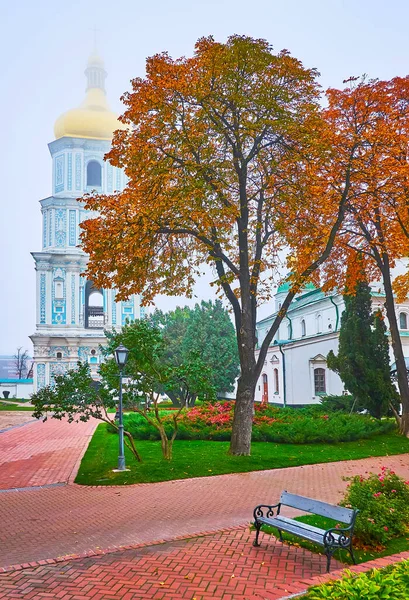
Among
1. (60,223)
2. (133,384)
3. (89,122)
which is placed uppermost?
(89,122)

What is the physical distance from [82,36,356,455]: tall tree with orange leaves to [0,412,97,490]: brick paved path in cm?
482

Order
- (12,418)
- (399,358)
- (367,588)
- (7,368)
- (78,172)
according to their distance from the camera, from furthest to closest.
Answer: (7,368) → (78,172) → (12,418) → (399,358) → (367,588)

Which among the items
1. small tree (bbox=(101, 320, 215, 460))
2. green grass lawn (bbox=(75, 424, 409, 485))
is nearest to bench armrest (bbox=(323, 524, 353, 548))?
green grass lawn (bbox=(75, 424, 409, 485))

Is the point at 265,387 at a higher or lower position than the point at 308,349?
lower

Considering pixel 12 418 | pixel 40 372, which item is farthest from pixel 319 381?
pixel 40 372

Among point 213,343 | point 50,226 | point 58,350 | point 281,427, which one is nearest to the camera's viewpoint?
point 281,427

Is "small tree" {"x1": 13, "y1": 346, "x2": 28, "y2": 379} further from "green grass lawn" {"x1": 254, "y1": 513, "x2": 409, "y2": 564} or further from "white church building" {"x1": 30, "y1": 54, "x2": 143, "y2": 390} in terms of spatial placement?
"green grass lawn" {"x1": 254, "y1": 513, "x2": 409, "y2": 564}

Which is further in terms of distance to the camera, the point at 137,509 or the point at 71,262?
the point at 71,262

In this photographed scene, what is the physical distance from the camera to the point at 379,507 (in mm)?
7992

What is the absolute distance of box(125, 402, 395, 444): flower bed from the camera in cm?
1866

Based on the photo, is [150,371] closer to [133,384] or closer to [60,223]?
[133,384]

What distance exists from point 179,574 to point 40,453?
42.2 ft

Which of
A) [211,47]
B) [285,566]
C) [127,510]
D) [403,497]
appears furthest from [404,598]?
[211,47]

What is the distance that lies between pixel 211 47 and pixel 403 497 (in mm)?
10866
